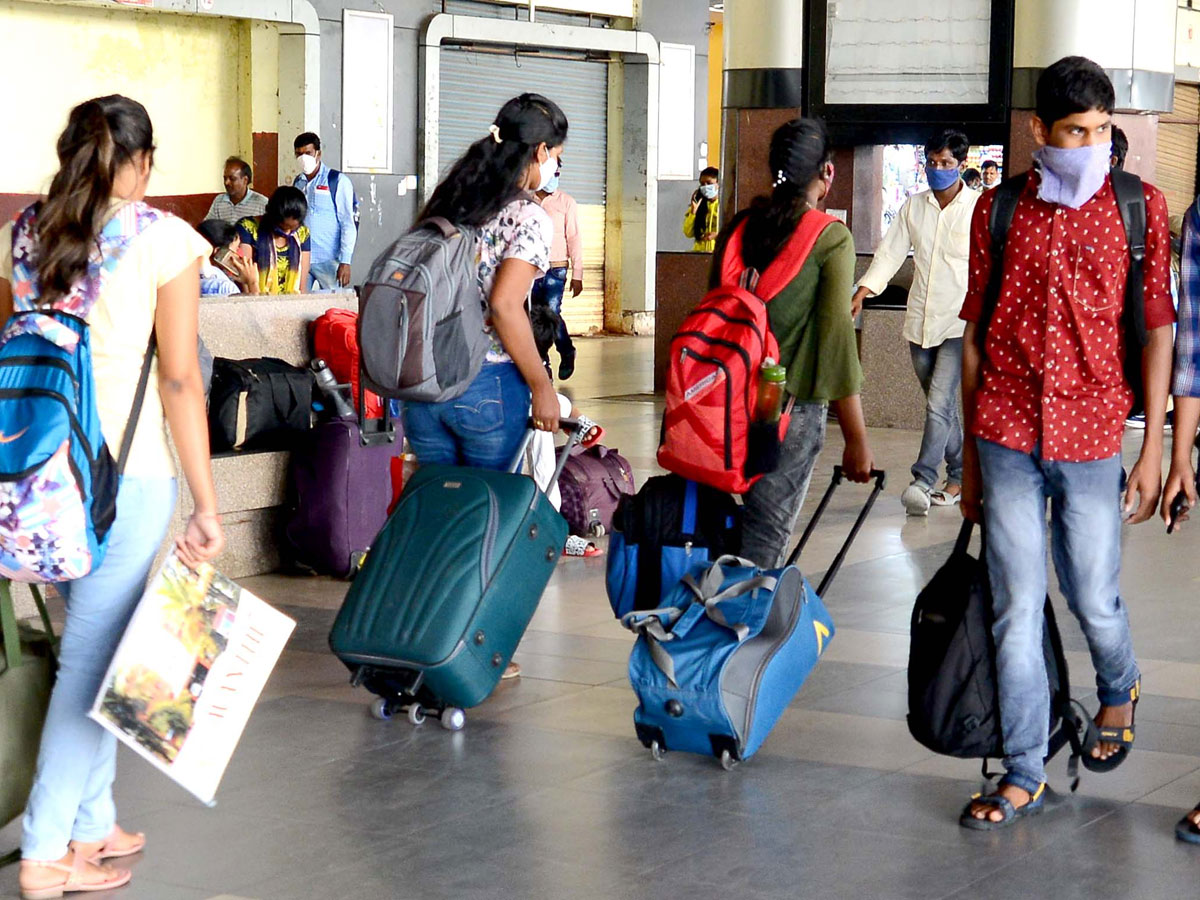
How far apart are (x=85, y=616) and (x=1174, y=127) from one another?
18.6m

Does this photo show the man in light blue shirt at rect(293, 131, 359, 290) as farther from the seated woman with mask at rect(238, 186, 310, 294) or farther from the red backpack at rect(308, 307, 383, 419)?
the red backpack at rect(308, 307, 383, 419)

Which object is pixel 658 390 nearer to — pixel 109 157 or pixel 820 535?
pixel 820 535

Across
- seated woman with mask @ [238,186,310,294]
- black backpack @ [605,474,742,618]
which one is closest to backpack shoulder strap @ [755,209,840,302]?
black backpack @ [605,474,742,618]

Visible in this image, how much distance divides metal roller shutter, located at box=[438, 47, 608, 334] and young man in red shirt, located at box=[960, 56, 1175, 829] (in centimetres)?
1671

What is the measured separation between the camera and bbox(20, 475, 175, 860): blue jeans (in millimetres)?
3670

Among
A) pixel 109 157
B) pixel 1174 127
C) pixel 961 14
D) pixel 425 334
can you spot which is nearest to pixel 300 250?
pixel 961 14

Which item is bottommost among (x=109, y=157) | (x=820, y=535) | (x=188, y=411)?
(x=820, y=535)

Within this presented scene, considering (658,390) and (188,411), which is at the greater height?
(188,411)

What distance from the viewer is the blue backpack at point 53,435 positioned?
11.3ft

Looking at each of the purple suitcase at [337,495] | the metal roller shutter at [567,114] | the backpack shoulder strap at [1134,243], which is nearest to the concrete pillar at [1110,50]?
the purple suitcase at [337,495]

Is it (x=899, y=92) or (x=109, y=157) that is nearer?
(x=109, y=157)

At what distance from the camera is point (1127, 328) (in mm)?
4023

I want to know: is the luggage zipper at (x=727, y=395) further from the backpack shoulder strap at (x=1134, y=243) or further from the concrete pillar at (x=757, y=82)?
the concrete pillar at (x=757, y=82)

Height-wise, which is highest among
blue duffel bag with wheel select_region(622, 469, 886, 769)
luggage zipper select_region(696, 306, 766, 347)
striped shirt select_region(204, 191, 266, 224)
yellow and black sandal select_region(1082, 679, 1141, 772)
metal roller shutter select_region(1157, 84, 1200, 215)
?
metal roller shutter select_region(1157, 84, 1200, 215)
